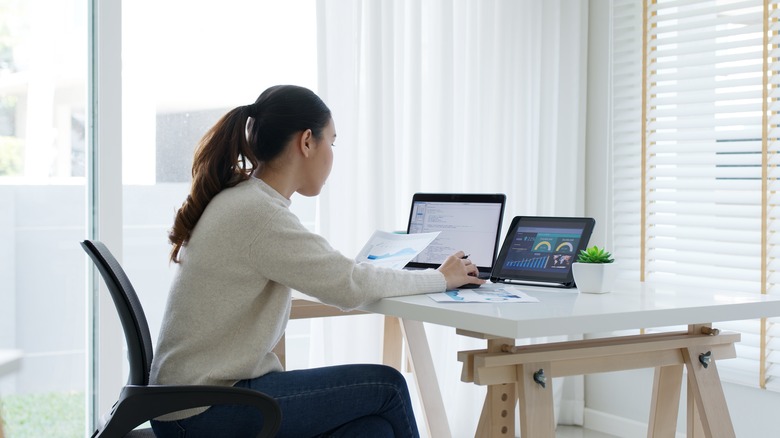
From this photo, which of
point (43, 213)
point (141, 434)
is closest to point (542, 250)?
point (141, 434)

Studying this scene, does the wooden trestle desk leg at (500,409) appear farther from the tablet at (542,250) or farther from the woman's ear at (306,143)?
the woman's ear at (306,143)

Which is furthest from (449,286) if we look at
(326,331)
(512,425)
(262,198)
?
(326,331)

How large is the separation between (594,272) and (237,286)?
0.83 metres

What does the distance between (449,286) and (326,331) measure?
1.16m

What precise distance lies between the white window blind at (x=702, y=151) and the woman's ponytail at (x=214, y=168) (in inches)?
78.5

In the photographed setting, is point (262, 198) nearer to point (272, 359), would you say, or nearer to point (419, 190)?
point (272, 359)

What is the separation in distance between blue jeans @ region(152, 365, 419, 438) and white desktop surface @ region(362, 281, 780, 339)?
0.16 meters

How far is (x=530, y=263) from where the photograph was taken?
2299 mm

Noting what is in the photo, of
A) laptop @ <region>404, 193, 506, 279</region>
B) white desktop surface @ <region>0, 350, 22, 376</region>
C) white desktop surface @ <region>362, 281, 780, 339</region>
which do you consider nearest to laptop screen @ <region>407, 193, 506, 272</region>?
laptop @ <region>404, 193, 506, 279</region>

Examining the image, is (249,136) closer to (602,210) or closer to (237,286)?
(237,286)

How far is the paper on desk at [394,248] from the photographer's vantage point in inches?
83.1

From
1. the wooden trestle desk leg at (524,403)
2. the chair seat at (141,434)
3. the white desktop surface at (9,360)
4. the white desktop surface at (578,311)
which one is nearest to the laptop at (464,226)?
the white desktop surface at (578,311)

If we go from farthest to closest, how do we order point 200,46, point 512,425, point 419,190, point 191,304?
1. point 419,190
2. point 200,46
3. point 512,425
4. point 191,304

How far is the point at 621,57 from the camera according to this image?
147 inches
